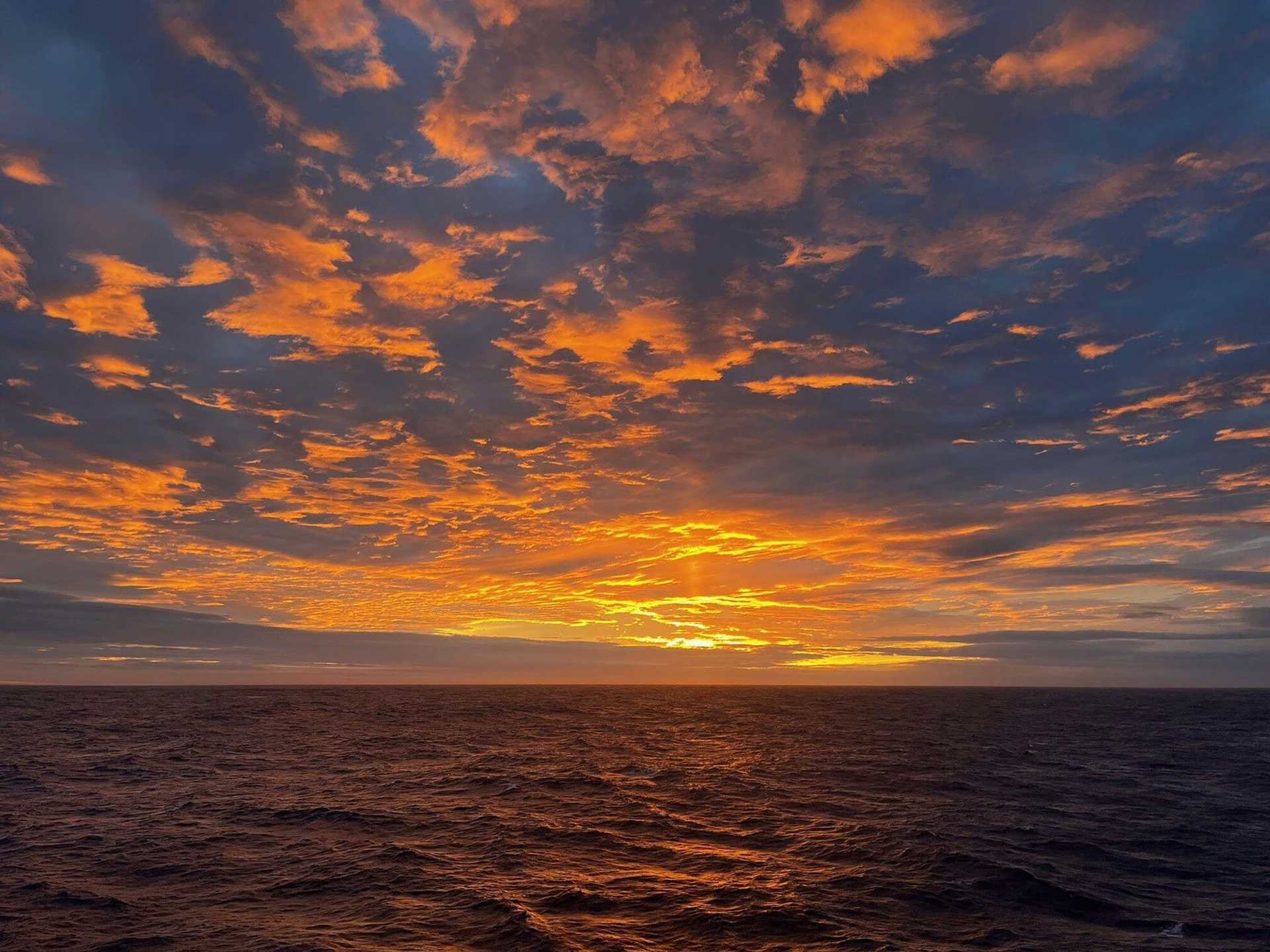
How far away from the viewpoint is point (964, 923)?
835 inches

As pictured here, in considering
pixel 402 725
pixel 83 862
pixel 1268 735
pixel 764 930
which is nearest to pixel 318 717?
pixel 402 725

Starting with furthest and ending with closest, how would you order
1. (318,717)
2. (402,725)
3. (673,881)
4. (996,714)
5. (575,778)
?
(996,714), (318,717), (402,725), (575,778), (673,881)

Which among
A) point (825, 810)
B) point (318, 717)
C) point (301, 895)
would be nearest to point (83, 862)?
point (301, 895)

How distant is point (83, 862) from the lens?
26.6 meters

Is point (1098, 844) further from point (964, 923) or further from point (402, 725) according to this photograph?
point (402, 725)

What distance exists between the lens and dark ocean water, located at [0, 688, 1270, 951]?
67.5 feet

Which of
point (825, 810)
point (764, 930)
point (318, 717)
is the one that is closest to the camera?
point (764, 930)

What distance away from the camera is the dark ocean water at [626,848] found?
2056 centimetres

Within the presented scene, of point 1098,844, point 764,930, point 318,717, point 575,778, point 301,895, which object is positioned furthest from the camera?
point 318,717

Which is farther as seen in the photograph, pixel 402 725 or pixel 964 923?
pixel 402 725

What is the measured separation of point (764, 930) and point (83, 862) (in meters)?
24.2

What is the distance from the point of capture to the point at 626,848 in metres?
29.7

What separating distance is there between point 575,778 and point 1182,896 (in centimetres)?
3256

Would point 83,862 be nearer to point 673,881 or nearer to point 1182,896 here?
point 673,881
